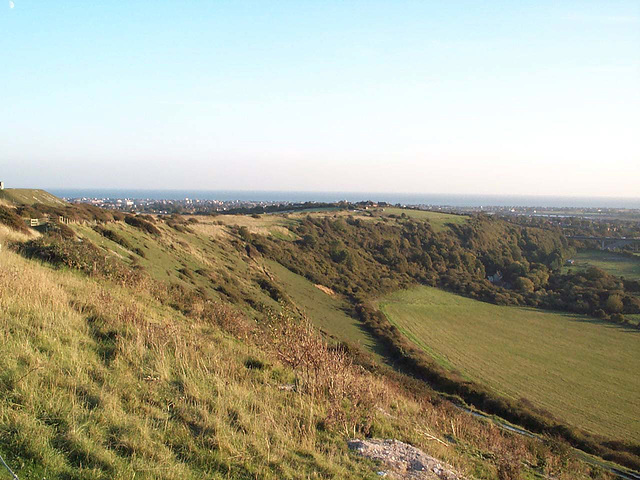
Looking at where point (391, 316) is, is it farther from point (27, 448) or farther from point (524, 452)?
point (27, 448)

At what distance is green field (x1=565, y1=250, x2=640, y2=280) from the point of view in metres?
79.1

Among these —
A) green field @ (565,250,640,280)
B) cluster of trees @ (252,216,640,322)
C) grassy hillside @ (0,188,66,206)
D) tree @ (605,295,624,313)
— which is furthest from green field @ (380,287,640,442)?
grassy hillside @ (0,188,66,206)

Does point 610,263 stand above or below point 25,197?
below

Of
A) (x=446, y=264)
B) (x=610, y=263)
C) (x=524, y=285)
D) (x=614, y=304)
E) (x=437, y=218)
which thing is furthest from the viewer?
(x=437, y=218)

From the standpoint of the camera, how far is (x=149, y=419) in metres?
4.71

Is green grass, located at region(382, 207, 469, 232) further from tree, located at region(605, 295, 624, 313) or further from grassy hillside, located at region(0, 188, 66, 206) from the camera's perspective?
grassy hillside, located at region(0, 188, 66, 206)

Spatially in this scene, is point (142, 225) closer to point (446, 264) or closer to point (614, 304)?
point (446, 264)

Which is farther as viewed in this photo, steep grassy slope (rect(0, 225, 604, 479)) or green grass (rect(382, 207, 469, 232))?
green grass (rect(382, 207, 469, 232))

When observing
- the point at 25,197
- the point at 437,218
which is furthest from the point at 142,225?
the point at 437,218

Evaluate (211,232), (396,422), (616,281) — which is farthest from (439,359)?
(616,281)

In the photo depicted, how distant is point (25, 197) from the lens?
27.9 meters

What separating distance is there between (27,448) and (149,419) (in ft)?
4.19

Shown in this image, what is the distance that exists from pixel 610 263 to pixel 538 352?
6234 cm

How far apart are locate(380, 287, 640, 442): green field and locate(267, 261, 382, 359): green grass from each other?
653 centimetres
